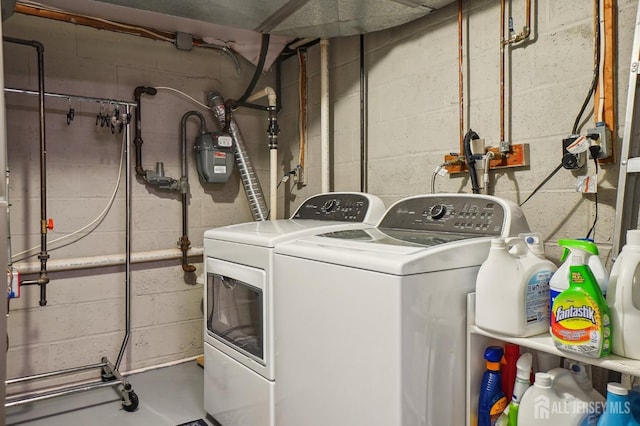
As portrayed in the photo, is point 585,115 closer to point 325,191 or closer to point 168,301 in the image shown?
point 325,191

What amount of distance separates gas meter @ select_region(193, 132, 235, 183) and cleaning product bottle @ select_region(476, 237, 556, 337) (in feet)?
6.93

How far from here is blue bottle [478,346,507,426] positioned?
54.8 inches

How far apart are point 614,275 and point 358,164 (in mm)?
1707

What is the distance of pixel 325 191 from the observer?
9.19 feet

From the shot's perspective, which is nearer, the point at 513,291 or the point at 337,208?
the point at 513,291

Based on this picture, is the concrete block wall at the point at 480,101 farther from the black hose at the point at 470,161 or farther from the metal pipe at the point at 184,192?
the metal pipe at the point at 184,192

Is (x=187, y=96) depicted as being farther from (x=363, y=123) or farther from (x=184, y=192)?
(x=363, y=123)

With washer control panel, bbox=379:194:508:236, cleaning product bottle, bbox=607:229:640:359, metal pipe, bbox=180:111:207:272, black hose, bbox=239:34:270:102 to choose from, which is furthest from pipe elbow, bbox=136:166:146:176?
cleaning product bottle, bbox=607:229:640:359

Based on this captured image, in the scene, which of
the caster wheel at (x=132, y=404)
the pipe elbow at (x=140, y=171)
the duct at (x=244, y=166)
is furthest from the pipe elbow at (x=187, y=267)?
the caster wheel at (x=132, y=404)

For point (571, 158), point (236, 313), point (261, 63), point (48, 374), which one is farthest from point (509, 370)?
point (261, 63)

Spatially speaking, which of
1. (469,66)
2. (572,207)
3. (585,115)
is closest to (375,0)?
(469,66)

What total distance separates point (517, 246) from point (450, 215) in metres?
0.46

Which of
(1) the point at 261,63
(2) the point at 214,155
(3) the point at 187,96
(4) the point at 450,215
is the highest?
A: (1) the point at 261,63

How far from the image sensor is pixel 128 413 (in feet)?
7.81
